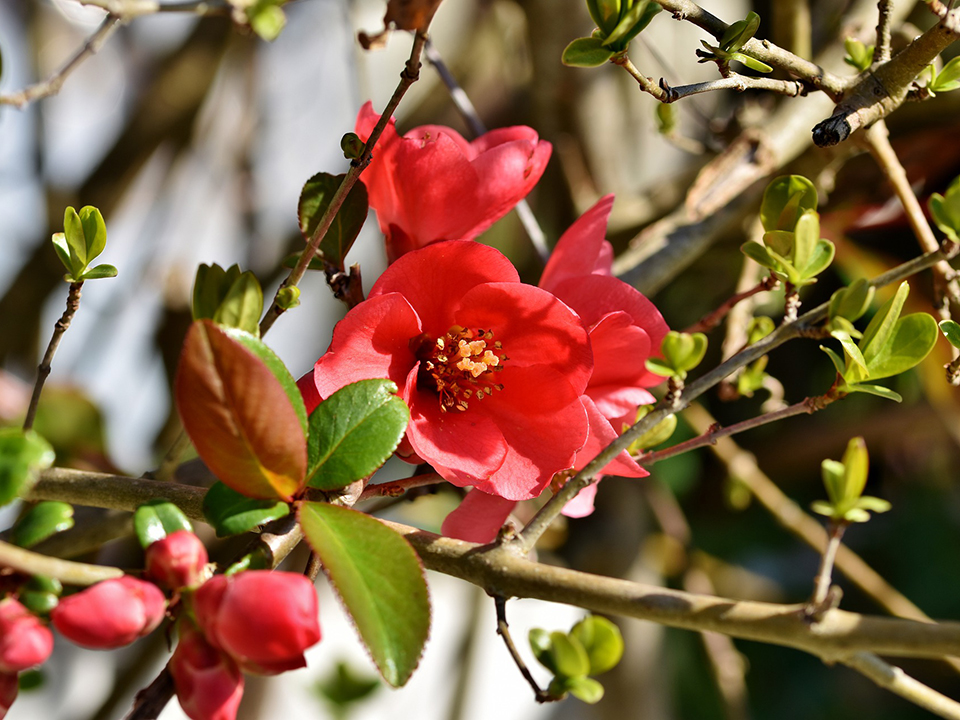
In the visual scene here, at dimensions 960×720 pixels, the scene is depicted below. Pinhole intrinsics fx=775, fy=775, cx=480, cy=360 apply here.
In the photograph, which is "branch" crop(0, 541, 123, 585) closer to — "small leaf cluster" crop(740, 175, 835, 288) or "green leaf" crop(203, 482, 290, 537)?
"green leaf" crop(203, 482, 290, 537)

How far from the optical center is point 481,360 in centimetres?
36

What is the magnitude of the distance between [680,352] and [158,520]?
0.64 feet

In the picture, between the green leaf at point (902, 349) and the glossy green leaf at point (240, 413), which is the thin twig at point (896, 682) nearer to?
the green leaf at point (902, 349)

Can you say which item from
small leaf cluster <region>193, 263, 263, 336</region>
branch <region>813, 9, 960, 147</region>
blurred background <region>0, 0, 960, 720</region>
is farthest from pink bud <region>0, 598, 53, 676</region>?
blurred background <region>0, 0, 960, 720</region>

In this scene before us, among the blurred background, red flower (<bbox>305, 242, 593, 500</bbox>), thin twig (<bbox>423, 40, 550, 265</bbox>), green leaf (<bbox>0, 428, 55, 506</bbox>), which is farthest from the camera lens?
the blurred background

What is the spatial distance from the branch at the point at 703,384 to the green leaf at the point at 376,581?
0.19 ft

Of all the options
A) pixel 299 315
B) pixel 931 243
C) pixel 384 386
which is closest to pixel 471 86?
pixel 299 315

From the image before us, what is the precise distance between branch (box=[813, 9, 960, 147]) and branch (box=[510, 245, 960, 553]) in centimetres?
7

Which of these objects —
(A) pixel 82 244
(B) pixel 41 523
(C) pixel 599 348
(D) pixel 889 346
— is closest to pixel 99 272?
(A) pixel 82 244

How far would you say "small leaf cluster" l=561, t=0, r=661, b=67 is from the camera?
0.97ft

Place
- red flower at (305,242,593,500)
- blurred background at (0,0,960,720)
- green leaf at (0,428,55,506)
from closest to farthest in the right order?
green leaf at (0,428,55,506), red flower at (305,242,593,500), blurred background at (0,0,960,720)

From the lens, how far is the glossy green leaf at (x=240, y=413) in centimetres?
24

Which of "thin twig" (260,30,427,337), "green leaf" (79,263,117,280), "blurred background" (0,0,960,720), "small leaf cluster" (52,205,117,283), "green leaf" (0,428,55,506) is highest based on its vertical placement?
"thin twig" (260,30,427,337)

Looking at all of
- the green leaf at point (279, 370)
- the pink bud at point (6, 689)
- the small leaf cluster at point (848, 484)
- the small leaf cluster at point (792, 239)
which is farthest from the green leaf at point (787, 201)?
the pink bud at point (6, 689)
